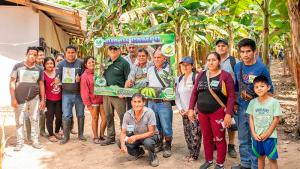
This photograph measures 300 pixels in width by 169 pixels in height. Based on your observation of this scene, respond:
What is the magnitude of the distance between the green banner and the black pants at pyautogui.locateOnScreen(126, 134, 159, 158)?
759 millimetres

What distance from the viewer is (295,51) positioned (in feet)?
19.3

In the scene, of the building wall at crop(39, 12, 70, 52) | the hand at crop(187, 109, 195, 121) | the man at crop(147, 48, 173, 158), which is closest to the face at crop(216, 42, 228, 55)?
the man at crop(147, 48, 173, 158)

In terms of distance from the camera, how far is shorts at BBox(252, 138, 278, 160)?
3891 mm

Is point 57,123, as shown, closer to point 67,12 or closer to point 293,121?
point 67,12

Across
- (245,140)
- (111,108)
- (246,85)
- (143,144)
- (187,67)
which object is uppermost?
(187,67)

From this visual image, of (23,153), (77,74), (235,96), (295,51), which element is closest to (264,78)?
(235,96)

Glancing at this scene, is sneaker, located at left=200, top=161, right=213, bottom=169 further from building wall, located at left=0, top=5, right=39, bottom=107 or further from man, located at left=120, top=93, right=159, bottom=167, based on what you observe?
building wall, located at left=0, top=5, right=39, bottom=107

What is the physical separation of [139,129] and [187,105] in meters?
0.82

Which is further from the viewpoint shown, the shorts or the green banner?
the green banner

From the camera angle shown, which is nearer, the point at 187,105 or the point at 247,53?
the point at 247,53

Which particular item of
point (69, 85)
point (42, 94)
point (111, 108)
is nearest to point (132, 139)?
point (111, 108)

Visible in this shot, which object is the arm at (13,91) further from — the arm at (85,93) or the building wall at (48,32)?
the building wall at (48,32)

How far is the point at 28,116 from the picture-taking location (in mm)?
6035

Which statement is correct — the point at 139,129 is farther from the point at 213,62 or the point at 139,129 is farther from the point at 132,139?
the point at 213,62
